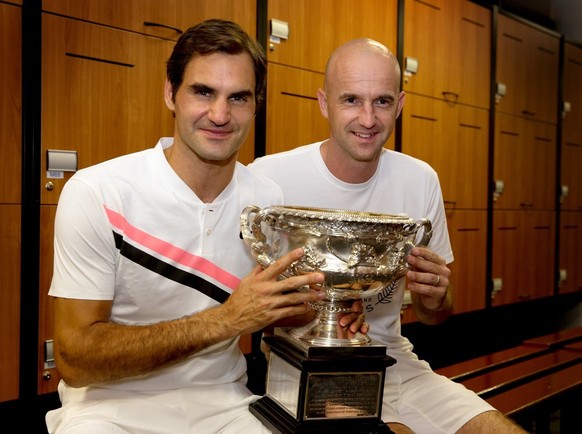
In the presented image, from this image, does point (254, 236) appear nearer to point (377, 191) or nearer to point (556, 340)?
point (377, 191)

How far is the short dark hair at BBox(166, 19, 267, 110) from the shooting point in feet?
5.20

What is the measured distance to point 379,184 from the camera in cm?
201

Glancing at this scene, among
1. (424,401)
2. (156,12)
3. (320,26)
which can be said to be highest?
(320,26)

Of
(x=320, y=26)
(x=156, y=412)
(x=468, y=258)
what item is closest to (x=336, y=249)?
(x=156, y=412)

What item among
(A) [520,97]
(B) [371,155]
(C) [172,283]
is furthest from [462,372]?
(A) [520,97]

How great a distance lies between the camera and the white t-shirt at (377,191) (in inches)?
77.6

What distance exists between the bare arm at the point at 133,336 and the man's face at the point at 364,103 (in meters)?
0.66

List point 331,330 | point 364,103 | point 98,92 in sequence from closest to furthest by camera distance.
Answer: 1. point 331,330
2. point 364,103
3. point 98,92

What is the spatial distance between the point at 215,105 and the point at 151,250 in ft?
1.17

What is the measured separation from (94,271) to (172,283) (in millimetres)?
176

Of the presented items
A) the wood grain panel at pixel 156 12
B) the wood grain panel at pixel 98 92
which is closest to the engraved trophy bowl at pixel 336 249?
the wood grain panel at pixel 98 92

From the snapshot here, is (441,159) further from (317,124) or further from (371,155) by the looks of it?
(371,155)

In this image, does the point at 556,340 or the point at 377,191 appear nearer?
the point at 377,191

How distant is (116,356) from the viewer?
1.40m
